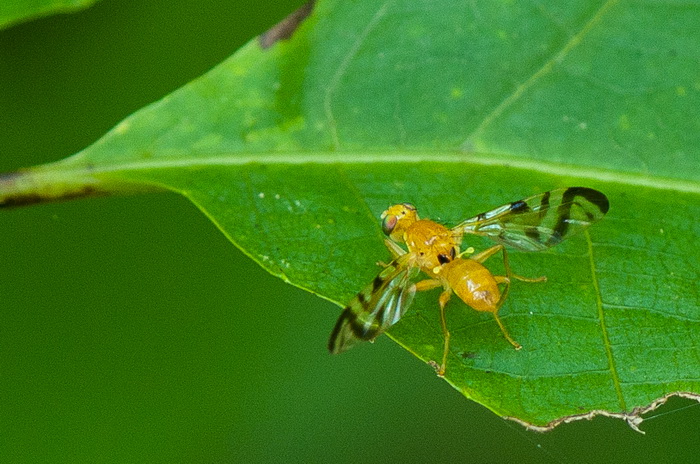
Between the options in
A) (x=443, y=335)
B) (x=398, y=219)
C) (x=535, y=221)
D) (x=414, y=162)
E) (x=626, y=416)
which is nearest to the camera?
(x=626, y=416)

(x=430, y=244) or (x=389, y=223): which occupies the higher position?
(x=389, y=223)

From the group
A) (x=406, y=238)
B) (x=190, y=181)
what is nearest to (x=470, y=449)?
(x=406, y=238)

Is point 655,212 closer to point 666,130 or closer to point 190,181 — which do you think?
point 666,130

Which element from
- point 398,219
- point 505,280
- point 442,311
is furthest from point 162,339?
point 505,280

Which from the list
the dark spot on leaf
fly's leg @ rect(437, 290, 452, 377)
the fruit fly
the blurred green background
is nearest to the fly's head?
the fruit fly

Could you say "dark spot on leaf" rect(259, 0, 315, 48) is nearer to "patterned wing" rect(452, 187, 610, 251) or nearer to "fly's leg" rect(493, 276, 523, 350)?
"patterned wing" rect(452, 187, 610, 251)

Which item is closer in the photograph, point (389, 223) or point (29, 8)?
point (29, 8)

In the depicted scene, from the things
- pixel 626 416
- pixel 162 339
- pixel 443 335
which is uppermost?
pixel 443 335

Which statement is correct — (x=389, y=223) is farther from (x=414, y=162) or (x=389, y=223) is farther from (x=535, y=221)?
(x=535, y=221)
